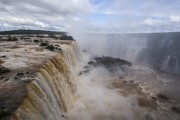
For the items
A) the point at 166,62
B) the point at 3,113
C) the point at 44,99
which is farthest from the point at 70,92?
the point at 166,62

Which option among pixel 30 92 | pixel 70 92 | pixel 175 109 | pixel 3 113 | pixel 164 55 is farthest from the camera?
pixel 164 55

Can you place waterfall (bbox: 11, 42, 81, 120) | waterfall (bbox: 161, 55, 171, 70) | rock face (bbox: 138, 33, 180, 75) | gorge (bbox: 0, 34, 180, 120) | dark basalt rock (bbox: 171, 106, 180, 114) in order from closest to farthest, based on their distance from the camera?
waterfall (bbox: 11, 42, 81, 120) < gorge (bbox: 0, 34, 180, 120) < dark basalt rock (bbox: 171, 106, 180, 114) < rock face (bbox: 138, 33, 180, 75) < waterfall (bbox: 161, 55, 171, 70)

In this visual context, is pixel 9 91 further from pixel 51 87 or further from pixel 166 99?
pixel 166 99

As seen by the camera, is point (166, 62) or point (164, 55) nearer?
point (166, 62)

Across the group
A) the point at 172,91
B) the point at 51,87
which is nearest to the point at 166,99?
the point at 172,91

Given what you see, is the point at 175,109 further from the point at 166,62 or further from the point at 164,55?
the point at 164,55

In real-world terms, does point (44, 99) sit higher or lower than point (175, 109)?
higher

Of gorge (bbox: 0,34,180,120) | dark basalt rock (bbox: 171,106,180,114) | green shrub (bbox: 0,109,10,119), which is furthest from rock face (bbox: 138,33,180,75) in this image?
green shrub (bbox: 0,109,10,119)

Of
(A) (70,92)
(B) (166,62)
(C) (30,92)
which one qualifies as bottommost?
(B) (166,62)

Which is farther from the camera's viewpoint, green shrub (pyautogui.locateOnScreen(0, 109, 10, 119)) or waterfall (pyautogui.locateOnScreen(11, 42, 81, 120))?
waterfall (pyautogui.locateOnScreen(11, 42, 81, 120))

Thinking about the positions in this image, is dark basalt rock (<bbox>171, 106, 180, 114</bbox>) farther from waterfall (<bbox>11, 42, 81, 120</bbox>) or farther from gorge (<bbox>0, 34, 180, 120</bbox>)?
waterfall (<bbox>11, 42, 81, 120</bbox>)

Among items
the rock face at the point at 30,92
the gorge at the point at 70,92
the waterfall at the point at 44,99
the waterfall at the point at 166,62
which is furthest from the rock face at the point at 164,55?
the rock face at the point at 30,92
